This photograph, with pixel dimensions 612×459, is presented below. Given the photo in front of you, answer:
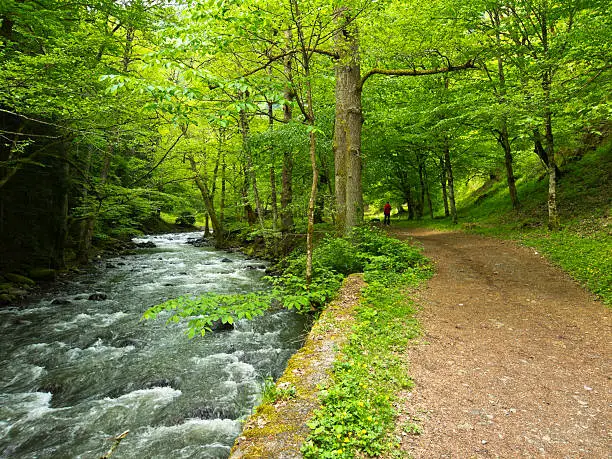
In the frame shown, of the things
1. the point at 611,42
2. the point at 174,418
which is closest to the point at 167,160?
the point at 174,418

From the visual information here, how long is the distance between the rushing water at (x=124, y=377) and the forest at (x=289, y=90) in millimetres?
3026

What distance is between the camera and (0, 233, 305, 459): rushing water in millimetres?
4699

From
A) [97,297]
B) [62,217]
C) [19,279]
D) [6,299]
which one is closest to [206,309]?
[97,297]

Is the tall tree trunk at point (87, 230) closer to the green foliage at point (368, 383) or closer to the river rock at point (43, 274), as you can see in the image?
the river rock at point (43, 274)

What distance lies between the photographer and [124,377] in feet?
21.0

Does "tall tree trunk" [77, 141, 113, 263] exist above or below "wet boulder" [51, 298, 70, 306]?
above

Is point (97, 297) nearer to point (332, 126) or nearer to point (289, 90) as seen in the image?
point (289, 90)

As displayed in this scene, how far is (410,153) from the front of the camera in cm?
2192

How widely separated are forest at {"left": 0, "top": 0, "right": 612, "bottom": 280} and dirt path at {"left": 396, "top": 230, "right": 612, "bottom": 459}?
3289 mm

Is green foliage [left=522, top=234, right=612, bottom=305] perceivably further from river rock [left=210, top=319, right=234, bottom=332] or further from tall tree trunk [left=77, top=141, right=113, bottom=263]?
tall tree trunk [left=77, top=141, right=113, bottom=263]

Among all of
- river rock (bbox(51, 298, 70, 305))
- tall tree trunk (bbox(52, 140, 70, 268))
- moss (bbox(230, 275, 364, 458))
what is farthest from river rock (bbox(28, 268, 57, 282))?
moss (bbox(230, 275, 364, 458))

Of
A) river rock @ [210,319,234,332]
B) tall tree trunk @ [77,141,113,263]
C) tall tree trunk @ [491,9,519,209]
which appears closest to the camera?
river rock @ [210,319,234,332]

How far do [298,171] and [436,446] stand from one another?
17.1m

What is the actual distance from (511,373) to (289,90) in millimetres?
Answer: 9428
